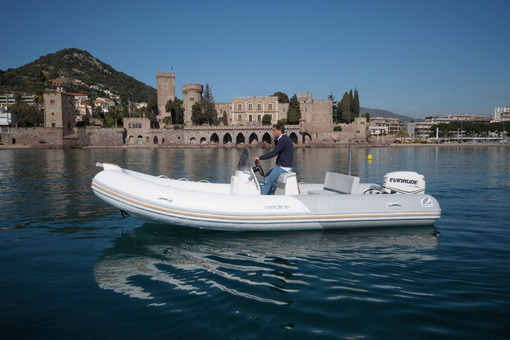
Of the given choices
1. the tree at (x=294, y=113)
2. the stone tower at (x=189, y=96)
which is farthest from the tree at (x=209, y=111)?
the tree at (x=294, y=113)

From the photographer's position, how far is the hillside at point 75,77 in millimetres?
122812

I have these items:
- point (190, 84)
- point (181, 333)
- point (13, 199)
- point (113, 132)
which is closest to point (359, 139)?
point (190, 84)

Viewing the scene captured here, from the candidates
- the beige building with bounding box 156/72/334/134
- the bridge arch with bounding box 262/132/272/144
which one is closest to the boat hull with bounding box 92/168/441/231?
the bridge arch with bounding box 262/132/272/144

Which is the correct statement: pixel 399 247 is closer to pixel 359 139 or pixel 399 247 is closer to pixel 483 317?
pixel 483 317

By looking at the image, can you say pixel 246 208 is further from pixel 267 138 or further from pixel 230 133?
pixel 267 138

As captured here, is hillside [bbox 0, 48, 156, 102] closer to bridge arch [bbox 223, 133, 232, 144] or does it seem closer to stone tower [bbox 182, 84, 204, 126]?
stone tower [bbox 182, 84, 204, 126]

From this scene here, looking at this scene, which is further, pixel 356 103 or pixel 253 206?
pixel 356 103

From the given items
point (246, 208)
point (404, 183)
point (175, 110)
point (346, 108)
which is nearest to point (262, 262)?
point (246, 208)

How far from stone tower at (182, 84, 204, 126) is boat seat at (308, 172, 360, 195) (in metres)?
69.5

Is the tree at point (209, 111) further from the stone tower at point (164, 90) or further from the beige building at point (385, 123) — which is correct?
the beige building at point (385, 123)

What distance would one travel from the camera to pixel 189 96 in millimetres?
76312

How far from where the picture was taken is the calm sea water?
11.7ft

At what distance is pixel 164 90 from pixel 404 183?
75.5m

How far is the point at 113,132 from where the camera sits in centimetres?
7088
